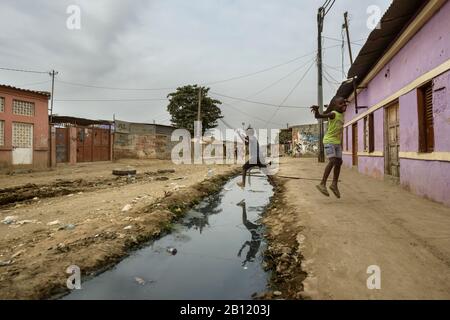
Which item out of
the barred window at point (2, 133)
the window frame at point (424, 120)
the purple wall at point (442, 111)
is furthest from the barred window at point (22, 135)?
the purple wall at point (442, 111)

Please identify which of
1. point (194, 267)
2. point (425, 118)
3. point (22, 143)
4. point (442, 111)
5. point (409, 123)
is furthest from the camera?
point (22, 143)

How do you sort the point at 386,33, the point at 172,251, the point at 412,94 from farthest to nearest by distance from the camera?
the point at 386,33, the point at 412,94, the point at 172,251

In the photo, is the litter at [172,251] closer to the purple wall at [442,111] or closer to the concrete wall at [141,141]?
the purple wall at [442,111]

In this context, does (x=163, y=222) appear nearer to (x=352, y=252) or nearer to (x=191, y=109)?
(x=352, y=252)

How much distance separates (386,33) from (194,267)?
6859mm

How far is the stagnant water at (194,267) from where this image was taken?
255 centimetres

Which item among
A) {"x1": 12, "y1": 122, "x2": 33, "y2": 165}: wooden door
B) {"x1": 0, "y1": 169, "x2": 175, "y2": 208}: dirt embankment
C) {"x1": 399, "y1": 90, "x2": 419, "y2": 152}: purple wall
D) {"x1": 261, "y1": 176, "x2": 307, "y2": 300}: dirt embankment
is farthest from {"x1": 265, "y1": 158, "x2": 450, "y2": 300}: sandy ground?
{"x1": 12, "y1": 122, "x2": 33, "y2": 165}: wooden door

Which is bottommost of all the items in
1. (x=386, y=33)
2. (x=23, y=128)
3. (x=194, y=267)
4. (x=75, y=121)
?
(x=194, y=267)

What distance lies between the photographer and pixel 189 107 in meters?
33.0

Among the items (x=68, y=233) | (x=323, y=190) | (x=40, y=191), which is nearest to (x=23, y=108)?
(x=40, y=191)

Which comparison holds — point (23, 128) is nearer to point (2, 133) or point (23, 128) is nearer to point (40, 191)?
point (2, 133)

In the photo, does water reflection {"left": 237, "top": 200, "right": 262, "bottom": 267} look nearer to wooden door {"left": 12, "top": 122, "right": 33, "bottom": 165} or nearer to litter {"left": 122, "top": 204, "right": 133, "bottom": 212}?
litter {"left": 122, "top": 204, "right": 133, "bottom": 212}
